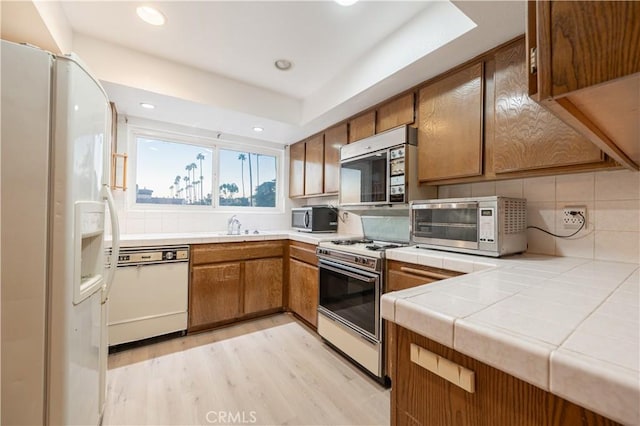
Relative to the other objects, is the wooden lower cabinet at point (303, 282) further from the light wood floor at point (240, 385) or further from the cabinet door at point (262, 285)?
the light wood floor at point (240, 385)

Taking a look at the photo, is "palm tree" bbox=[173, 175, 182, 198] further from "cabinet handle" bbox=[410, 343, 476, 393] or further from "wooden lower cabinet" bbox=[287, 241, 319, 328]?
"cabinet handle" bbox=[410, 343, 476, 393]

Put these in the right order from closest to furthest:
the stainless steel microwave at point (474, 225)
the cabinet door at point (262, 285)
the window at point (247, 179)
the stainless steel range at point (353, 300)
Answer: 1. the stainless steel microwave at point (474, 225)
2. the stainless steel range at point (353, 300)
3. the cabinet door at point (262, 285)
4. the window at point (247, 179)

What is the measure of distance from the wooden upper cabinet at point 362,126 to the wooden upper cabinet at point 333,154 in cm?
10

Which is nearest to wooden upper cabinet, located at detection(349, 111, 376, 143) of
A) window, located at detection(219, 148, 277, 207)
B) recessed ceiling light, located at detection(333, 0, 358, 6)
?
recessed ceiling light, located at detection(333, 0, 358, 6)

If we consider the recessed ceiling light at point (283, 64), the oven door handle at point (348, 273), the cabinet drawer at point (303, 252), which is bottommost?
the oven door handle at point (348, 273)

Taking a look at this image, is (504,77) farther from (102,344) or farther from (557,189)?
(102,344)

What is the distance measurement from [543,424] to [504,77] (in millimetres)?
1693

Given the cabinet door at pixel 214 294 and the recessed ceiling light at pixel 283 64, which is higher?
the recessed ceiling light at pixel 283 64


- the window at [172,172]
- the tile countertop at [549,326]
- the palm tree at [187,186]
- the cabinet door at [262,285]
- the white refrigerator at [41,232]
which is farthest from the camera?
the palm tree at [187,186]

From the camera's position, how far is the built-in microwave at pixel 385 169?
1951mm

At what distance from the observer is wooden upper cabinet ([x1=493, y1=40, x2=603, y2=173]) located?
129cm

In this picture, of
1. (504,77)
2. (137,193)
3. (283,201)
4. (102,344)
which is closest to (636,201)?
(504,77)

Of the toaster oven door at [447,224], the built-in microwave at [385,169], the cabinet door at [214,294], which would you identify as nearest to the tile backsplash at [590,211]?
the toaster oven door at [447,224]

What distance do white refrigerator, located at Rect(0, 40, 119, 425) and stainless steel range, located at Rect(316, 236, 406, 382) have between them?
59.4 inches
